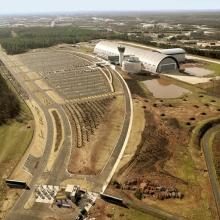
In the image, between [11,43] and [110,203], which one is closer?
[110,203]

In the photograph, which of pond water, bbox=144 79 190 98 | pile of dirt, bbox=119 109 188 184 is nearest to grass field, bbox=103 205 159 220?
pile of dirt, bbox=119 109 188 184

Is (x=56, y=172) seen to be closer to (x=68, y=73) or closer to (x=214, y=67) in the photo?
(x=68, y=73)

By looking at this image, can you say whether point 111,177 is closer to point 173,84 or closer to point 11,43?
point 173,84

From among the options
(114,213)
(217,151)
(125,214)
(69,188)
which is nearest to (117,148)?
(69,188)

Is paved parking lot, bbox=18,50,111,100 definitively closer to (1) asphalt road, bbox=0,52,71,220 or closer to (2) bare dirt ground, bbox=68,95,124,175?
(2) bare dirt ground, bbox=68,95,124,175

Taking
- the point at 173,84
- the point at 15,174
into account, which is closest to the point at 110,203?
the point at 15,174
